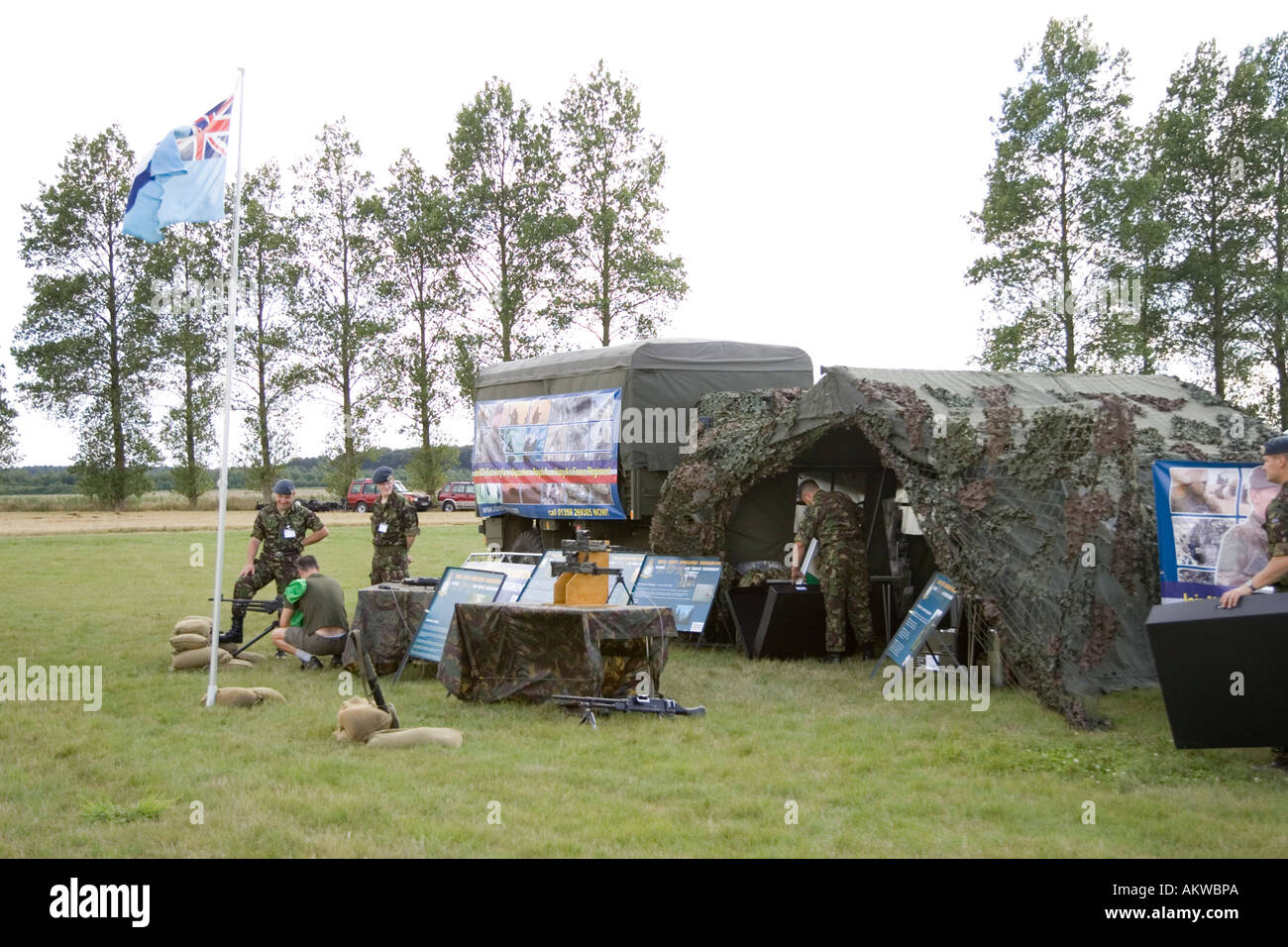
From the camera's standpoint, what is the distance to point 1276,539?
611 cm

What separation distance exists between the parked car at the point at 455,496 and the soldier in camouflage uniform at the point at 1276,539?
44633mm

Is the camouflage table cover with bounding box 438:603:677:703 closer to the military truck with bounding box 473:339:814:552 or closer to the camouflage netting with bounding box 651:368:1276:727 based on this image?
the camouflage netting with bounding box 651:368:1276:727

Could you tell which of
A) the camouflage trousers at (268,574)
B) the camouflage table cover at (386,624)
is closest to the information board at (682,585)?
the camouflage table cover at (386,624)

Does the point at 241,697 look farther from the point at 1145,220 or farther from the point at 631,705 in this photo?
the point at 1145,220

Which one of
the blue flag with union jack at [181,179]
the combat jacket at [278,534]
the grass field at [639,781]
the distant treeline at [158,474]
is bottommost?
the grass field at [639,781]

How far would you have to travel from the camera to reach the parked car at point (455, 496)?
4953 centimetres

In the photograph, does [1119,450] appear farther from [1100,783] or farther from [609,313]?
[609,313]

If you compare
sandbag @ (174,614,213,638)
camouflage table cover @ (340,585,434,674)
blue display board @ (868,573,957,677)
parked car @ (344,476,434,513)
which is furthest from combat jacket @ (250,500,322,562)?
parked car @ (344,476,434,513)

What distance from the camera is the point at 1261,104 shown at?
92.8 feet

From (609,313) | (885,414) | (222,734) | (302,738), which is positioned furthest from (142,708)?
(609,313)

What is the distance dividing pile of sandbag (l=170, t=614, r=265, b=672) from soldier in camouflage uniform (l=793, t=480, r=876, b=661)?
5555 mm

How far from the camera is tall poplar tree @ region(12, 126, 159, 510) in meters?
42.1

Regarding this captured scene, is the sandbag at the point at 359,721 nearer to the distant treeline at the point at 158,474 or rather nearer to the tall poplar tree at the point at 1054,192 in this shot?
the tall poplar tree at the point at 1054,192

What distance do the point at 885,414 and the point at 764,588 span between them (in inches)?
98.8
